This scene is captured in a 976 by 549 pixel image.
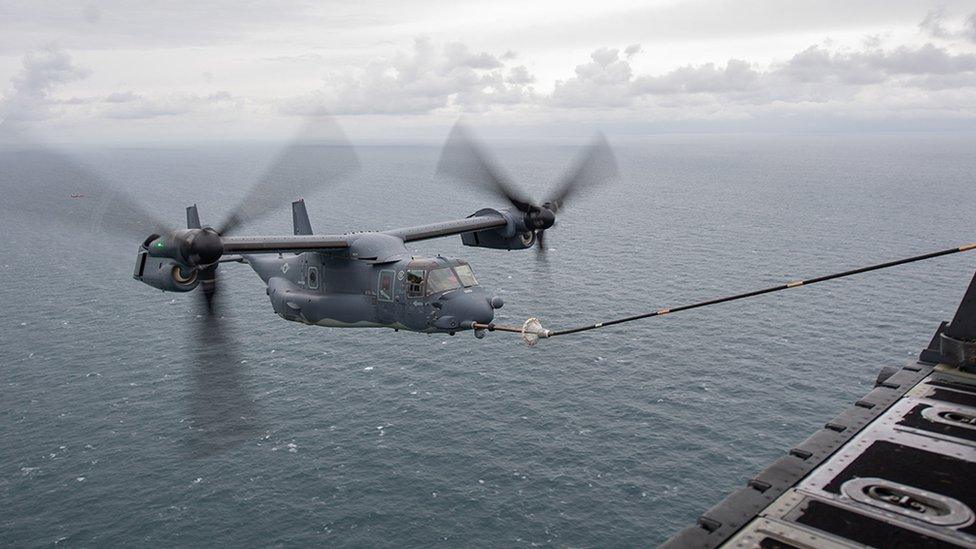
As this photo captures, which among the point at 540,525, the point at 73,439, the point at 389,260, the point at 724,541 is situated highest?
the point at 389,260

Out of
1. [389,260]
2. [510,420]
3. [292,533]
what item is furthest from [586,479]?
[389,260]

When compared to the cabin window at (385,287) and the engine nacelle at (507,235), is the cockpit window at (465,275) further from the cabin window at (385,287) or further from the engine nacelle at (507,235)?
the engine nacelle at (507,235)

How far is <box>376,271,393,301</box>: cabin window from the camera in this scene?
34.3m

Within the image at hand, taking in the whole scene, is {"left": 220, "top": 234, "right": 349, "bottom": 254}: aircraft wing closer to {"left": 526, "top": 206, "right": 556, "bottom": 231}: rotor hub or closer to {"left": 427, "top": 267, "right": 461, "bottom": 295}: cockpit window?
{"left": 427, "top": 267, "right": 461, "bottom": 295}: cockpit window

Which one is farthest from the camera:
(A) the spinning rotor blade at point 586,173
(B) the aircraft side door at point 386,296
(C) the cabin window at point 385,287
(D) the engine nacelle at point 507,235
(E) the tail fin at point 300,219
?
(E) the tail fin at point 300,219

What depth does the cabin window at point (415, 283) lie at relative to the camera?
33.2 metres

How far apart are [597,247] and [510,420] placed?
73683 mm

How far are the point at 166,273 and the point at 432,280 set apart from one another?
12978 millimetres

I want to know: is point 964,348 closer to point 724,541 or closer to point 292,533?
point 724,541

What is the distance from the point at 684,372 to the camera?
72250 mm

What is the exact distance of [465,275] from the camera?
1361 inches

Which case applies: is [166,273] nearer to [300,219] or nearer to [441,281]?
[441,281]

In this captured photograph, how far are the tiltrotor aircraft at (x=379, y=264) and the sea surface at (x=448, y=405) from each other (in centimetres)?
388

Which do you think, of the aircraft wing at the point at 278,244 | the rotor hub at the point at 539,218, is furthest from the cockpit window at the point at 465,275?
the rotor hub at the point at 539,218
